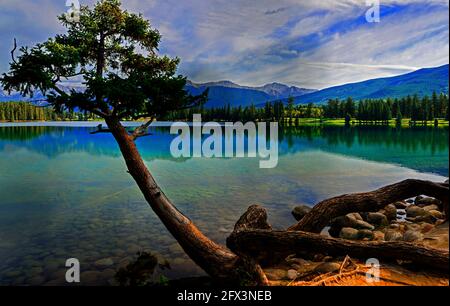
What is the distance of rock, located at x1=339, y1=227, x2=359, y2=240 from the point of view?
722 cm

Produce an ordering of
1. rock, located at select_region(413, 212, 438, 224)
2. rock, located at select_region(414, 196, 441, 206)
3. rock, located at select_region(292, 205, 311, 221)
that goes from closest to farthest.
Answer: rock, located at select_region(413, 212, 438, 224) < rock, located at select_region(292, 205, 311, 221) < rock, located at select_region(414, 196, 441, 206)

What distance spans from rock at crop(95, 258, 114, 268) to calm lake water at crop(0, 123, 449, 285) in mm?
24

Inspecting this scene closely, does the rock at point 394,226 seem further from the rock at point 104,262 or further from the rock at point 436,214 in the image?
the rock at point 104,262

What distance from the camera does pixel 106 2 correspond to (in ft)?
17.9

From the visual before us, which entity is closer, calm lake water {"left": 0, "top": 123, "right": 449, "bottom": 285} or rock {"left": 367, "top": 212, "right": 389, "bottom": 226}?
calm lake water {"left": 0, "top": 123, "right": 449, "bottom": 285}

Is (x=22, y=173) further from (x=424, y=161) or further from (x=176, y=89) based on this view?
(x=424, y=161)

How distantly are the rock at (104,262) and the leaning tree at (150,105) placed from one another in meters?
2.01

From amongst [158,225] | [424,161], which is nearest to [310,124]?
[424,161]

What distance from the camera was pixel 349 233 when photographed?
7289 millimetres

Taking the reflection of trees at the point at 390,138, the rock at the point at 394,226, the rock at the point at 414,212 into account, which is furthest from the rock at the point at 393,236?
the reflection of trees at the point at 390,138

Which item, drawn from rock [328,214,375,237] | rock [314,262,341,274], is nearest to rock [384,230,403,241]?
rock [328,214,375,237]

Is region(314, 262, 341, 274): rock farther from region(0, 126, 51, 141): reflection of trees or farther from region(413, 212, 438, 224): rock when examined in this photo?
region(0, 126, 51, 141): reflection of trees

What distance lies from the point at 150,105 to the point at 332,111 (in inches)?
2615

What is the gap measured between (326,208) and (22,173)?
1995 cm
